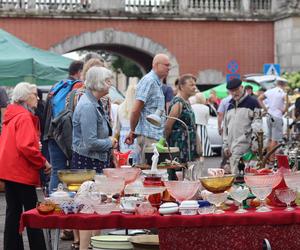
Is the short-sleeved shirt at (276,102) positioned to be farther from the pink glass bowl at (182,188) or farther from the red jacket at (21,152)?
the pink glass bowl at (182,188)

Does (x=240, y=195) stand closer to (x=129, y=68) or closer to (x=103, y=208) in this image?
(x=103, y=208)

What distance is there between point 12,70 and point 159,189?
10045 mm

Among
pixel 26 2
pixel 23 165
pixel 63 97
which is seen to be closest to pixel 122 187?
pixel 23 165

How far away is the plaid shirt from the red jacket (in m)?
2.03

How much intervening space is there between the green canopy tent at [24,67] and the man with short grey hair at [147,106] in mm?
6126

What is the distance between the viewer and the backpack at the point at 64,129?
10.3 metres

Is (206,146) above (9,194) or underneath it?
underneath

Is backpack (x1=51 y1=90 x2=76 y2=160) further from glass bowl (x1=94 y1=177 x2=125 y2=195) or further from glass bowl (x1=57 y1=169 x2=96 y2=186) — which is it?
glass bowl (x1=94 y1=177 x2=125 y2=195)

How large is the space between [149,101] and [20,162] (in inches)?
91.8

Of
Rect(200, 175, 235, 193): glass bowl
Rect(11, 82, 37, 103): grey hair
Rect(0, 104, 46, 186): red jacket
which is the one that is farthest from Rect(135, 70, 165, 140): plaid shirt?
Rect(200, 175, 235, 193): glass bowl

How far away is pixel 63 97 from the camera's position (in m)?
10.9

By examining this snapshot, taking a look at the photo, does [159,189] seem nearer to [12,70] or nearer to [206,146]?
[12,70]

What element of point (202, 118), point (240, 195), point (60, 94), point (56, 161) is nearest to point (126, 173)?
point (240, 195)

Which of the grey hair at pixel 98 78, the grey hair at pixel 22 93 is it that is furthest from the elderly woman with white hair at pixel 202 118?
the grey hair at pixel 98 78
